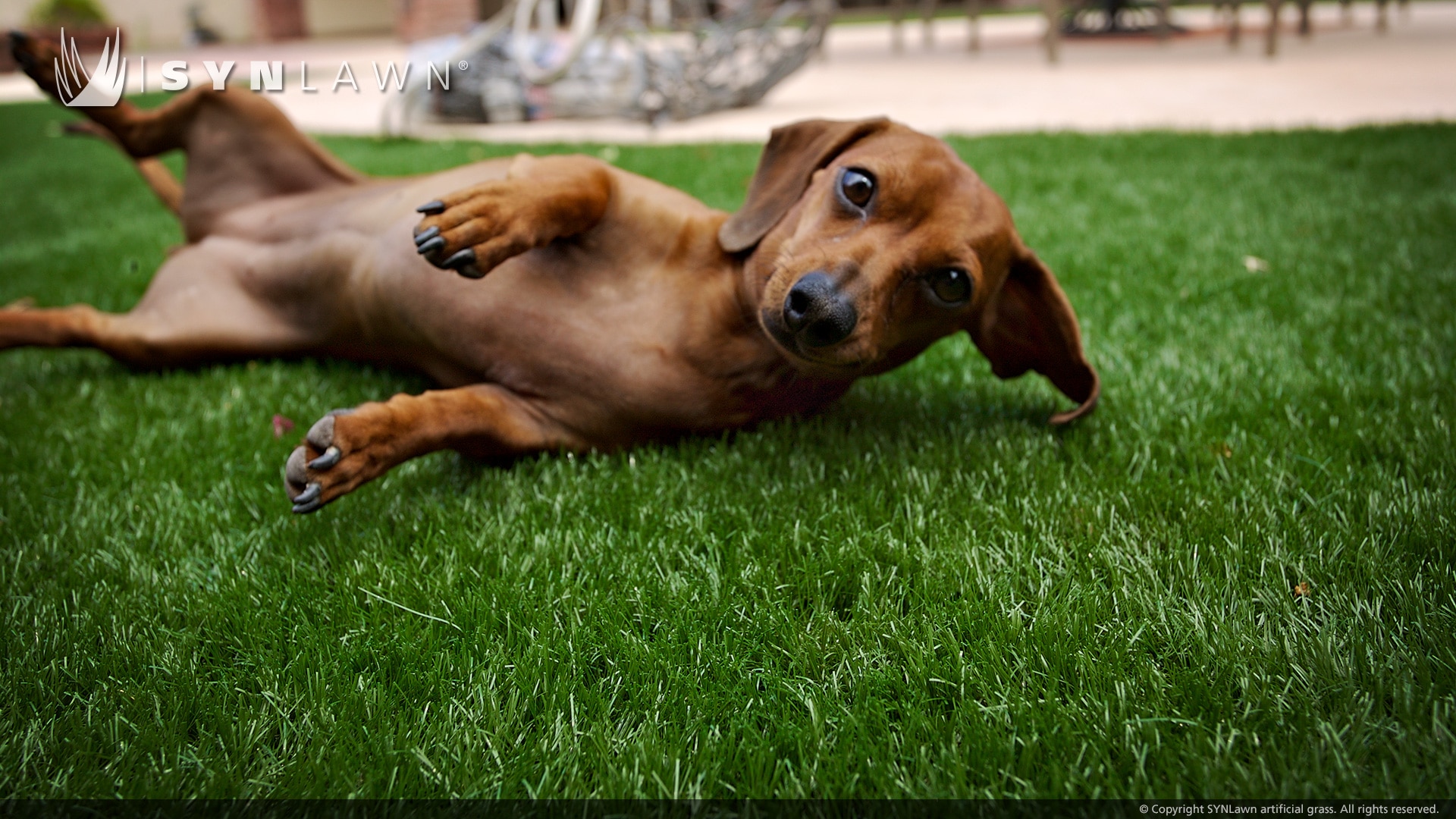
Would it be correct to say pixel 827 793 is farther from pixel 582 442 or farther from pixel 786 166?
pixel 786 166

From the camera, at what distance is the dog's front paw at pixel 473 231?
193 centimetres

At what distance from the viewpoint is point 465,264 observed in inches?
77.6

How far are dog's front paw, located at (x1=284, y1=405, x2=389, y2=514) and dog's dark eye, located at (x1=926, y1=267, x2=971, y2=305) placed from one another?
3.96 ft

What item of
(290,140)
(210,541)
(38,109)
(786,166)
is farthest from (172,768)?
(38,109)

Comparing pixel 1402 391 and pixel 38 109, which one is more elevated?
pixel 1402 391

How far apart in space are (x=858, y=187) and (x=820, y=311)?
378 mm

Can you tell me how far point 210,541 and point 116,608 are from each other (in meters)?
0.27

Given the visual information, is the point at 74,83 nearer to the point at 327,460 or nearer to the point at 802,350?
the point at 327,460

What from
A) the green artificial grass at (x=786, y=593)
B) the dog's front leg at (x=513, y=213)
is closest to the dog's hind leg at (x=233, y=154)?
the green artificial grass at (x=786, y=593)

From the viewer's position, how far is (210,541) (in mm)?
1993

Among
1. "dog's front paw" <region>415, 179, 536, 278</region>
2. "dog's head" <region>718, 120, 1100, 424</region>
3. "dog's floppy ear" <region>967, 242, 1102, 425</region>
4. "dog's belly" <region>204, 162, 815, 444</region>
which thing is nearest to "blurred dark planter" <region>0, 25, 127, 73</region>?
"dog's belly" <region>204, 162, 815, 444</region>

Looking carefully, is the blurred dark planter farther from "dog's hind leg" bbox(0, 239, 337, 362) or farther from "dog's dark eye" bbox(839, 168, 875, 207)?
"dog's dark eye" bbox(839, 168, 875, 207)

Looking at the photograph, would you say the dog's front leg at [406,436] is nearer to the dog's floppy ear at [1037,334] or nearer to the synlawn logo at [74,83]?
the dog's floppy ear at [1037,334]

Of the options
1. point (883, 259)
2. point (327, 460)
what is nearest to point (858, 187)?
point (883, 259)
